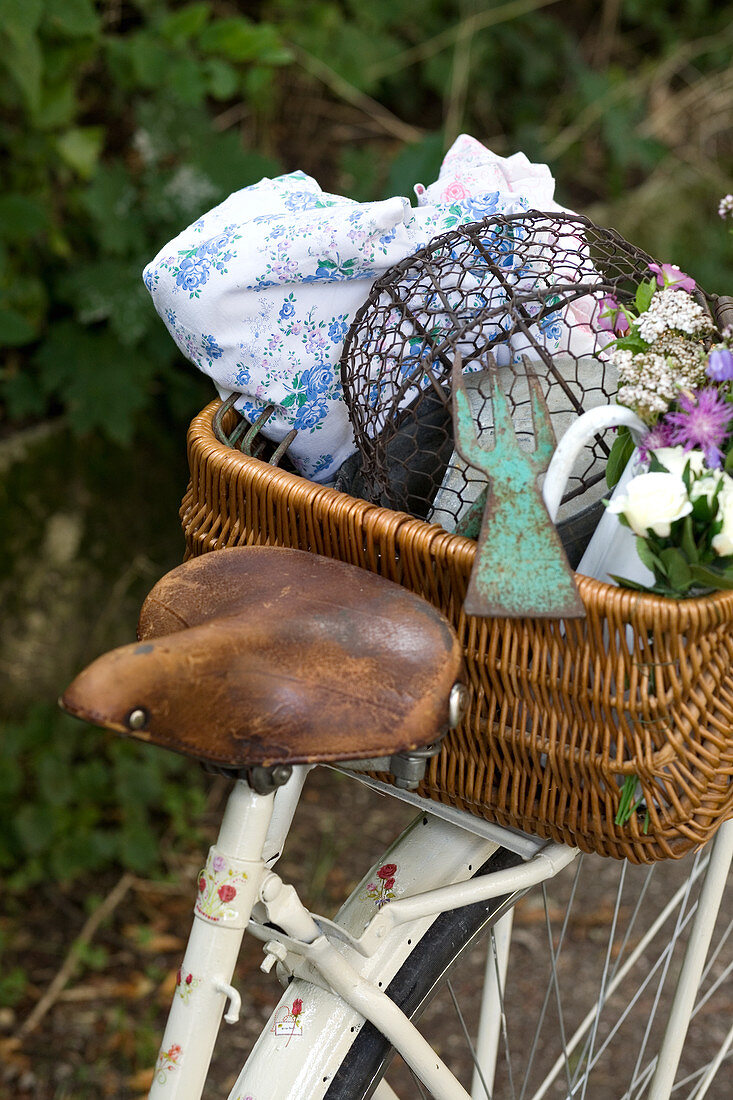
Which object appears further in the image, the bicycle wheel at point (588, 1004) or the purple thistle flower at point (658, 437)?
the bicycle wheel at point (588, 1004)

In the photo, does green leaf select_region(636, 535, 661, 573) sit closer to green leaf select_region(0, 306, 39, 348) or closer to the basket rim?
the basket rim

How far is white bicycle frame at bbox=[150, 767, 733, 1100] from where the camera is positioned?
72 centimetres

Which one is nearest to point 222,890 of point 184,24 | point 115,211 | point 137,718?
point 137,718

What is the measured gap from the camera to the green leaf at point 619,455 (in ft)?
2.41

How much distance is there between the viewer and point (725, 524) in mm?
640

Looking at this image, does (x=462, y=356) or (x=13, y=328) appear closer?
(x=462, y=356)

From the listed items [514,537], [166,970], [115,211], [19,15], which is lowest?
[166,970]

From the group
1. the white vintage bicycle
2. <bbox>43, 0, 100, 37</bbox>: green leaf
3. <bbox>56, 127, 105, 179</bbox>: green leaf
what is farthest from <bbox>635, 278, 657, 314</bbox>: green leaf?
<bbox>56, 127, 105, 179</bbox>: green leaf

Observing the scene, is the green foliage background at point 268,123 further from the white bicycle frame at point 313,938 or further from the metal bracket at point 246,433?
the white bicycle frame at point 313,938

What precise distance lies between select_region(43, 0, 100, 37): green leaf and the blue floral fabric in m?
0.85

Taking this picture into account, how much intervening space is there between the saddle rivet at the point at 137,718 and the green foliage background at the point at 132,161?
112 centimetres

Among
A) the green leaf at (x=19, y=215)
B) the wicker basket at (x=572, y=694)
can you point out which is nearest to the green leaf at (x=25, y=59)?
the green leaf at (x=19, y=215)

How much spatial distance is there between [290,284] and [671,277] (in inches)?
11.1

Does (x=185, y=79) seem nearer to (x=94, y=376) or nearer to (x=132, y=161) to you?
(x=132, y=161)
